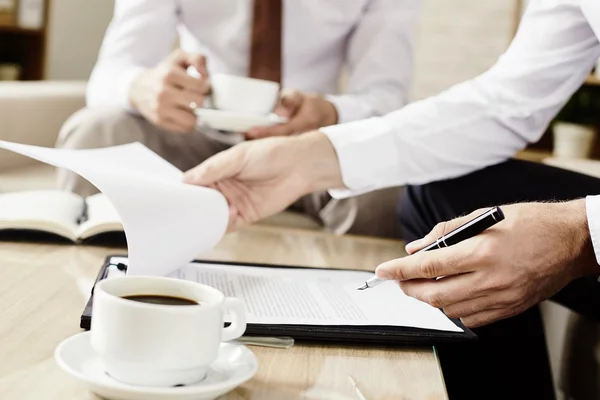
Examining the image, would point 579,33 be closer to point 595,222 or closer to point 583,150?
point 595,222

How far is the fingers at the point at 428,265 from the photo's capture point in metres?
0.66

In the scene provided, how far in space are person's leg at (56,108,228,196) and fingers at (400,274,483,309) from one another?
3.11 feet

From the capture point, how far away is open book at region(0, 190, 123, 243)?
3.28 feet

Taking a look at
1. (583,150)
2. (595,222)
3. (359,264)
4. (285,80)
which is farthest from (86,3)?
(595,222)

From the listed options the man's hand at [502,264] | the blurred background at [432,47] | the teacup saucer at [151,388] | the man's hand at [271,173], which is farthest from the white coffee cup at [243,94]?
the blurred background at [432,47]

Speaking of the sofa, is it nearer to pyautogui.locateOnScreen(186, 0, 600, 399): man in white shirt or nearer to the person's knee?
pyautogui.locateOnScreen(186, 0, 600, 399): man in white shirt

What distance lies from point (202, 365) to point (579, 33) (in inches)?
33.1

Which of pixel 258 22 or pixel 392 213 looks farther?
pixel 258 22

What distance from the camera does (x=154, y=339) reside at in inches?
19.5

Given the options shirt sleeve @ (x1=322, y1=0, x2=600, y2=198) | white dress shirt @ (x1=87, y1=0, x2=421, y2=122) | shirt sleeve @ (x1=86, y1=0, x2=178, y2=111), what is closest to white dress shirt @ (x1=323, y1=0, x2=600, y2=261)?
shirt sleeve @ (x1=322, y1=0, x2=600, y2=198)

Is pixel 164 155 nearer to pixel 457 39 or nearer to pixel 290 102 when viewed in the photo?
pixel 290 102

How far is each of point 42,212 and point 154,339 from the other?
0.60m

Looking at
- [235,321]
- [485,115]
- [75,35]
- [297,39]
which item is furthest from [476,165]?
[75,35]

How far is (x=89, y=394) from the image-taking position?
52 cm
